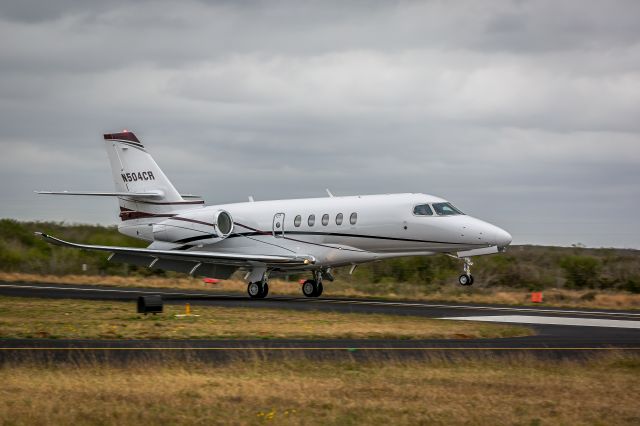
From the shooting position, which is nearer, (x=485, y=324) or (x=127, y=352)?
(x=127, y=352)

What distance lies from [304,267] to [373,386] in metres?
21.4

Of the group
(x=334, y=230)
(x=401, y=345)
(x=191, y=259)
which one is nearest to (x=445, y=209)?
(x=334, y=230)

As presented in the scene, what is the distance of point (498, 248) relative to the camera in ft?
104

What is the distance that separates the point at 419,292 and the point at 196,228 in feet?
29.5

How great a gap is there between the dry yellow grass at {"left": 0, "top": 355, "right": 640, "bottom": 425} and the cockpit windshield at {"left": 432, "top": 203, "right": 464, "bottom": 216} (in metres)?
16.2

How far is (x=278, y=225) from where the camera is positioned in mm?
36594

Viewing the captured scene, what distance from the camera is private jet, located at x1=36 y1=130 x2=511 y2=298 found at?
32.5 metres

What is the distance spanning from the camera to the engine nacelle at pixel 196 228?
37938 mm

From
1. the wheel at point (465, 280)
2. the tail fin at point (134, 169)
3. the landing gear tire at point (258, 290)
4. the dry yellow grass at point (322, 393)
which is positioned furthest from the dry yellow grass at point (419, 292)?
the dry yellow grass at point (322, 393)

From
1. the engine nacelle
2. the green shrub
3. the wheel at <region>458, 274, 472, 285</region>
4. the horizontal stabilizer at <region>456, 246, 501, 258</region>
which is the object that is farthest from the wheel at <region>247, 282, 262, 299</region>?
the green shrub

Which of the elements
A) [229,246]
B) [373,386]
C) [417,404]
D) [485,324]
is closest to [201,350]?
[373,386]

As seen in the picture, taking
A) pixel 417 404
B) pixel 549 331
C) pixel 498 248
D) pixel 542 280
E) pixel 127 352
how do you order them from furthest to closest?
pixel 542 280, pixel 498 248, pixel 549 331, pixel 127 352, pixel 417 404

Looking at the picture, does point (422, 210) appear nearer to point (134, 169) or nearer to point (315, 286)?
point (315, 286)

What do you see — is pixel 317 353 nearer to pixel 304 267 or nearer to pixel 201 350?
pixel 201 350
